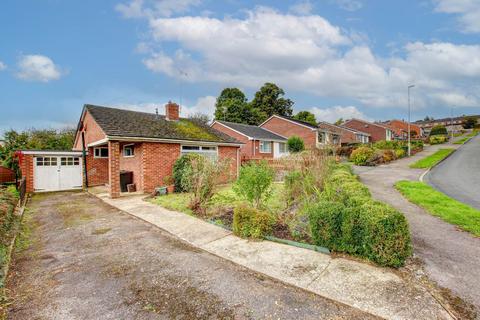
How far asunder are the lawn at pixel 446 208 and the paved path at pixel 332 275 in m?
3.77

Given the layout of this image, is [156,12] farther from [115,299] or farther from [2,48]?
[115,299]

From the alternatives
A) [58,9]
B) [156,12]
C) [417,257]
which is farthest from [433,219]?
[58,9]

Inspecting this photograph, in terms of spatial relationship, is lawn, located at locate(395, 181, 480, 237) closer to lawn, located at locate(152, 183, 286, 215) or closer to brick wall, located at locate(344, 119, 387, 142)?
lawn, located at locate(152, 183, 286, 215)

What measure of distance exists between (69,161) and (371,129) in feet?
181

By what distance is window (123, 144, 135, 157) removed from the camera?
14.4 metres

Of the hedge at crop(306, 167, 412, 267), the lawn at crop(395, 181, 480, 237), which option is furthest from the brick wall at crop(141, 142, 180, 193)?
the lawn at crop(395, 181, 480, 237)

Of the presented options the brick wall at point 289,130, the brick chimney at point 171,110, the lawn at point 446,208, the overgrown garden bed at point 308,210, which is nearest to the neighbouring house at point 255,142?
the brick wall at point 289,130

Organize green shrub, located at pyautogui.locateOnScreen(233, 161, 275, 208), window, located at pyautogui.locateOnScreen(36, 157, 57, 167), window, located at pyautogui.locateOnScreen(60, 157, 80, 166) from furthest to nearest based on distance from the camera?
window, located at pyautogui.locateOnScreen(60, 157, 80, 166)
window, located at pyautogui.locateOnScreen(36, 157, 57, 167)
green shrub, located at pyautogui.locateOnScreen(233, 161, 275, 208)

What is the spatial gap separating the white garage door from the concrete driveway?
10436mm

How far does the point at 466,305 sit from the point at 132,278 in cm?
497

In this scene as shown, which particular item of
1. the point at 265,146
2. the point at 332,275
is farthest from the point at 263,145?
the point at 332,275

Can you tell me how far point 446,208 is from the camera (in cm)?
768

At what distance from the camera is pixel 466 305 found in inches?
123

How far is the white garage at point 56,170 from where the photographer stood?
1420 centimetres
